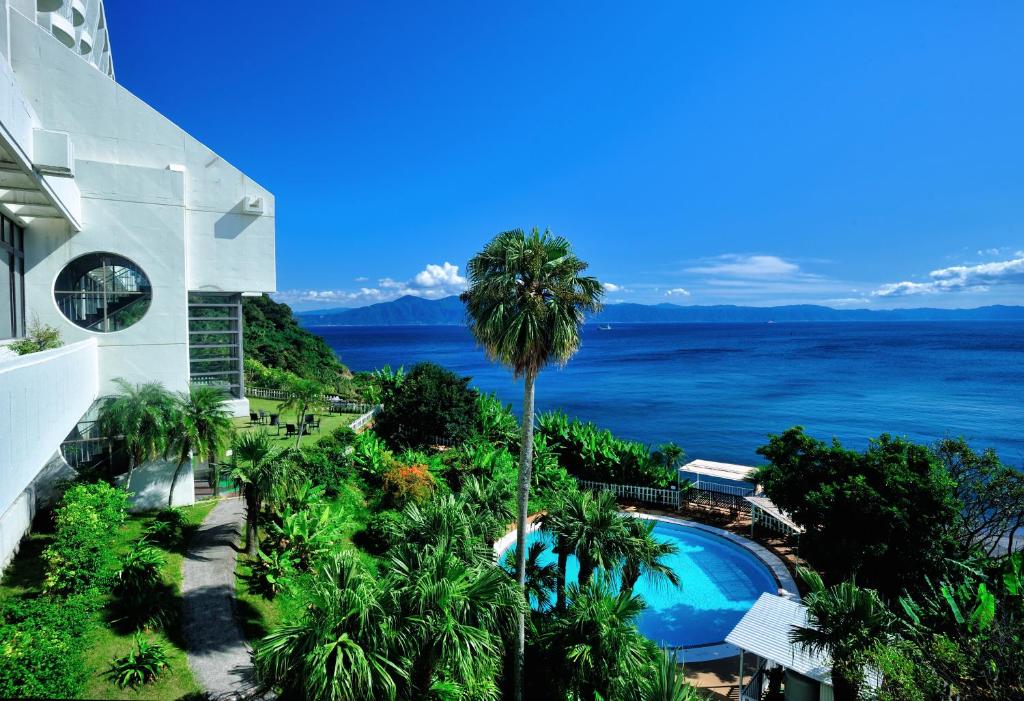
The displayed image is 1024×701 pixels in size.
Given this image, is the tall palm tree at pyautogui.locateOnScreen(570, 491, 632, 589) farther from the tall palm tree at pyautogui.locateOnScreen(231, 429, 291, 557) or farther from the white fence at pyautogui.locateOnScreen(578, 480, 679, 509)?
the white fence at pyautogui.locateOnScreen(578, 480, 679, 509)

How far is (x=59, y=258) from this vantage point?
1480cm

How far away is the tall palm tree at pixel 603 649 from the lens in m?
9.41

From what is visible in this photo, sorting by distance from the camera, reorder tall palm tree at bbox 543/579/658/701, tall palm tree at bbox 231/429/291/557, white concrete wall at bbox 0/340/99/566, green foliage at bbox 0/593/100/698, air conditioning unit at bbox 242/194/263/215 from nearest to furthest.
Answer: white concrete wall at bbox 0/340/99/566 → green foliage at bbox 0/593/100/698 → tall palm tree at bbox 543/579/658/701 → tall palm tree at bbox 231/429/291/557 → air conditioning unit at bbox 242/194/263/215

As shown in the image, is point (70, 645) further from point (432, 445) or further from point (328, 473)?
point (432, 445)

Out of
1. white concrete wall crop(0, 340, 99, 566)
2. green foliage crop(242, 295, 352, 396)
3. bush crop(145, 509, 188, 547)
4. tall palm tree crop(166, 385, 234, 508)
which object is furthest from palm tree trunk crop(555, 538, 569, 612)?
green foliage crop(242, 295, 352, 396)

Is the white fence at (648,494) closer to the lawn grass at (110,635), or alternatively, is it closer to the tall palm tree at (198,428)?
the tall palm tree at (198,428)

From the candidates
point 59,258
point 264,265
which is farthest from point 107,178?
point 264,265

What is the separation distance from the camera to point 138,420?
14961mm

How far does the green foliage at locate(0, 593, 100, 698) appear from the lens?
807 centimetres

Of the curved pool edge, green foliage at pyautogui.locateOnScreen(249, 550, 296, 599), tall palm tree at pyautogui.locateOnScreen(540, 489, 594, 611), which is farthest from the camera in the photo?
the curved pool edge

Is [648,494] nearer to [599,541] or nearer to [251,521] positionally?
[599,541]

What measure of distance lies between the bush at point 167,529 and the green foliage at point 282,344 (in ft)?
106

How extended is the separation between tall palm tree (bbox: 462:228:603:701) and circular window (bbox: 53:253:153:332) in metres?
11.7

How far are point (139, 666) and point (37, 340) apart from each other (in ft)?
27.8
